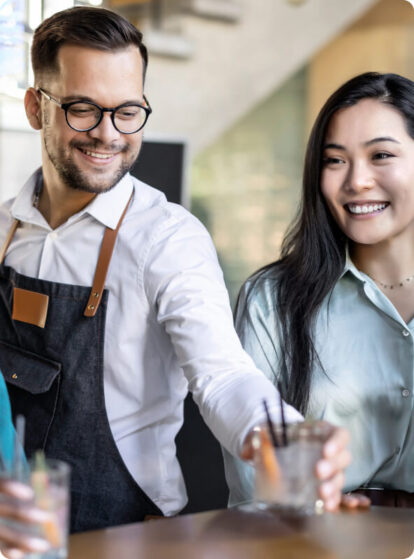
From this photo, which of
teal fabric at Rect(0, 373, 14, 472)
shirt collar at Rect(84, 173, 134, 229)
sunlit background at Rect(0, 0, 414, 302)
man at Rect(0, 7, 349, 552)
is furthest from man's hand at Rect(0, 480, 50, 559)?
sunlit background at Rect(0, 0, 414, 302)

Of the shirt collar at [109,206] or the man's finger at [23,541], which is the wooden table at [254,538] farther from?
the shirt collar at [109,206]

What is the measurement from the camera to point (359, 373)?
180 cm

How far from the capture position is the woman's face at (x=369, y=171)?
180 centimetres

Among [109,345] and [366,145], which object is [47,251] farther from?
[366,145]

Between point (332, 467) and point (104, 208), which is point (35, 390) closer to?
point (104, 208)

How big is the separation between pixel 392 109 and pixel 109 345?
2.56 ft

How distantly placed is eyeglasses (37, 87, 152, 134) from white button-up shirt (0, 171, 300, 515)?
0.46 feet

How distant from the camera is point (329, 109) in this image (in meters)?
1.86

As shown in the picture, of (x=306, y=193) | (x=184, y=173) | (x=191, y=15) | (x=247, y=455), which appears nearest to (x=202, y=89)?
(x=191, y=15)

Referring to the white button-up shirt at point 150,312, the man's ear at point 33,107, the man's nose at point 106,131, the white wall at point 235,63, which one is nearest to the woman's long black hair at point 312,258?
the white button-up shirt at point 150,312

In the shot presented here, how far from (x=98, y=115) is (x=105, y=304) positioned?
14.0 inches

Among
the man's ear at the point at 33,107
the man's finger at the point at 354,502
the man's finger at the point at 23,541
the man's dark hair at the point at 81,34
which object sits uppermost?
the man's dark hair at the point at 81,34

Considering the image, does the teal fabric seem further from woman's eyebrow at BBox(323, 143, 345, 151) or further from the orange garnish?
woman's eyebrow at BBox(323, 143, 345, 151)

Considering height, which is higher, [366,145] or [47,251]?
[366,145]
